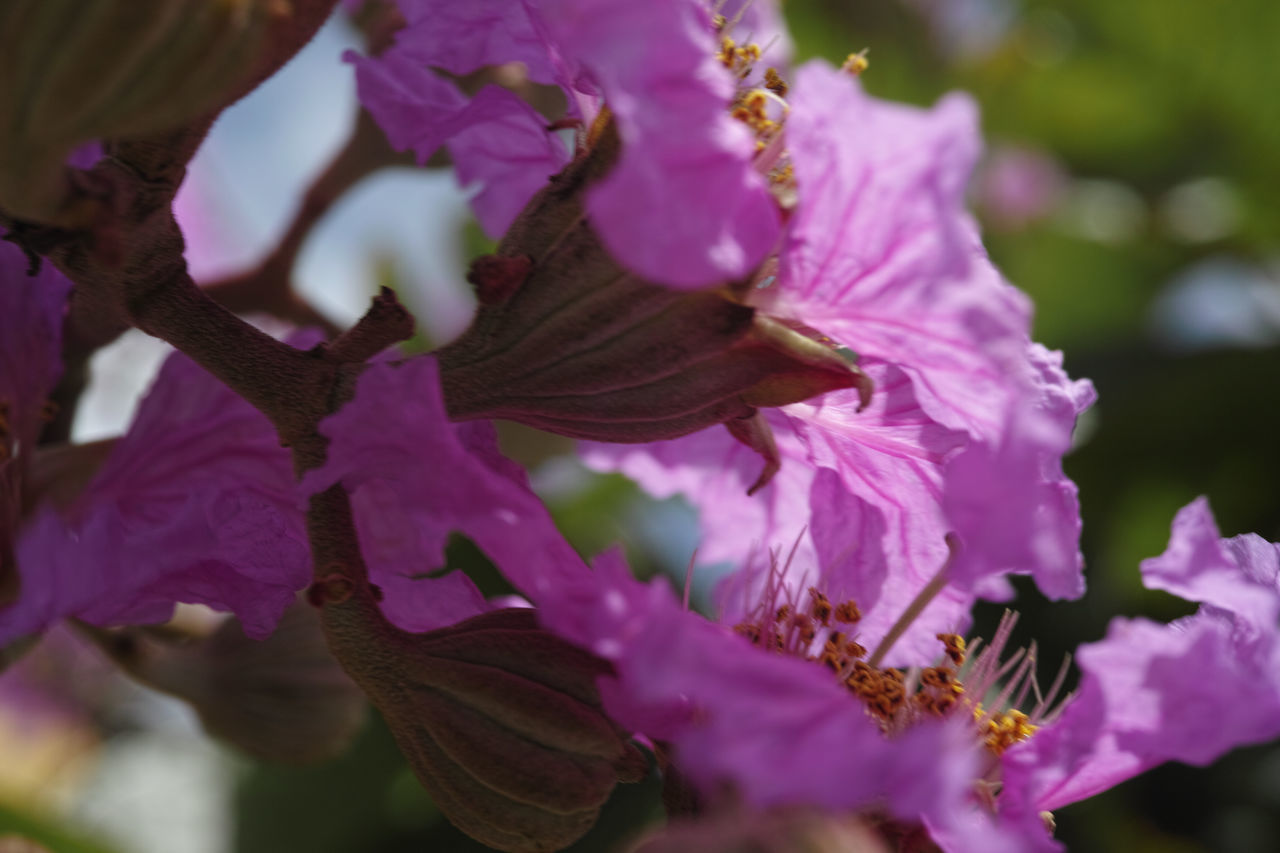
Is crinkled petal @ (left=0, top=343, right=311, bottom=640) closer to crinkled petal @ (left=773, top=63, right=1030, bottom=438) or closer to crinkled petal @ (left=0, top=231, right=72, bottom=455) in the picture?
crinkled petal @ (left=0, top=231, right=72, bottom=455)

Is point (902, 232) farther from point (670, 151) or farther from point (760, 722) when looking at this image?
point (760, 722)

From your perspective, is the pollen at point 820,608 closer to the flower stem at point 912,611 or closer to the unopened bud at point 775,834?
the flower stem at point 912,611

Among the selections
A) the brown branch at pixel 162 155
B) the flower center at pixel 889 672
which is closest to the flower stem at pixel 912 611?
the flower center at pixel 889 672

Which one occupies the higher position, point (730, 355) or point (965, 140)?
point (965, 140)

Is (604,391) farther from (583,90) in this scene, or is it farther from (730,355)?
(583,90)

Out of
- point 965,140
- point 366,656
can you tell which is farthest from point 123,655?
point 965,140

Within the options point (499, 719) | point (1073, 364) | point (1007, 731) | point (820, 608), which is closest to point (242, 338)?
point (499, 719)

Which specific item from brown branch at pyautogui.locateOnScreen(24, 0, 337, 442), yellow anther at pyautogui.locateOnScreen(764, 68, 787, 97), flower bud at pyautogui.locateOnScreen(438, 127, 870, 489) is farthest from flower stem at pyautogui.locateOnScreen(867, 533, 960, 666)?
brown branch at pyautogui.locateOnScreen(24, 0, 337, 442)
